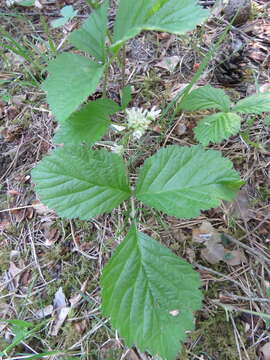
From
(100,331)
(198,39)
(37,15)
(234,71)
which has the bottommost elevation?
(100,331)

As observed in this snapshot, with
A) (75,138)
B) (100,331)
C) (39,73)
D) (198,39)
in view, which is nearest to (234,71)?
(198,39)

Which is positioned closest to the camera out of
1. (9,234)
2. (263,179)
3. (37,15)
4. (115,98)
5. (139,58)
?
(263,179)

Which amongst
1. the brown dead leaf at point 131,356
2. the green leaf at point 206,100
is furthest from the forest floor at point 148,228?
the green leaf at point 206,100

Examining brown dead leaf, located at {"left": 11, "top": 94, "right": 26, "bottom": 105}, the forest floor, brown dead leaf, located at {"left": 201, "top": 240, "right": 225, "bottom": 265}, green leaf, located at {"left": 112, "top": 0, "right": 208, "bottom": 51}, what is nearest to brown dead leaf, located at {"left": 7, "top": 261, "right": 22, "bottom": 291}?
the forest floor

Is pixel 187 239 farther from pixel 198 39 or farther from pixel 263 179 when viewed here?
pixel 198 39

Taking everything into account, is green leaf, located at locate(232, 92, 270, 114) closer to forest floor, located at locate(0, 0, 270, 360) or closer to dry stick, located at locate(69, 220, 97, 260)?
forest floor, located at locate(0, 0, 270, 360)

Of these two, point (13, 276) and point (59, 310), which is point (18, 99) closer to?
point (13, 276)

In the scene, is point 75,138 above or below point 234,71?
above
